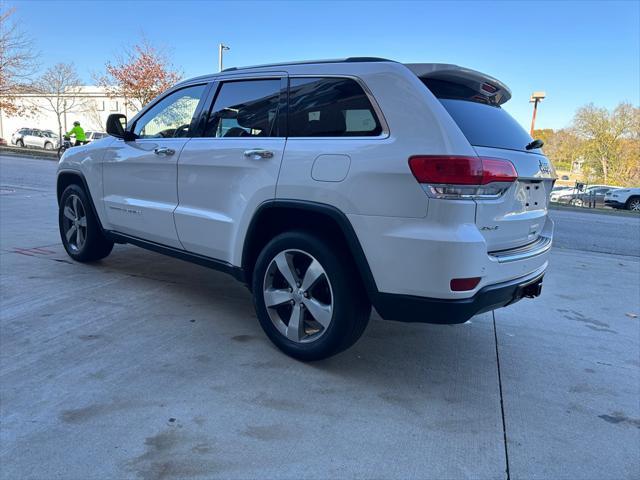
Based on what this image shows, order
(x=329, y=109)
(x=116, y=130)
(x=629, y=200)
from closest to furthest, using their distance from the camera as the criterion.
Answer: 1. (x=329, y=109)
2. (x=116, y=130)
3. (x=629, y=200)

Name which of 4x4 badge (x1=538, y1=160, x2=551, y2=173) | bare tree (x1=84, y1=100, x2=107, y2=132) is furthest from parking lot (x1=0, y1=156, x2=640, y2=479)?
bare tree (x1=84, y1=100, x2=107, y2=132)

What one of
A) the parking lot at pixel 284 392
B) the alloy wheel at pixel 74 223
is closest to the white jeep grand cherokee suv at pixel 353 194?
the parking lot at pixel 284 392

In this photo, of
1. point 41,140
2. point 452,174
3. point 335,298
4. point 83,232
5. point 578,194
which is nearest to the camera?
point 452,174

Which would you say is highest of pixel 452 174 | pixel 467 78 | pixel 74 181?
pixel 467 78

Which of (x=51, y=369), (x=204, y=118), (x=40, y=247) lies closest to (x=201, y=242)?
(x=204, y=118)

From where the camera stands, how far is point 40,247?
576 cm

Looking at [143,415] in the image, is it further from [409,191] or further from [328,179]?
[409,191]

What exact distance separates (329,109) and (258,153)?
57 cm

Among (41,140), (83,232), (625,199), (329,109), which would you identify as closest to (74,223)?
(83,232)

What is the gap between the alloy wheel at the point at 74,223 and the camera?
16.7 feet

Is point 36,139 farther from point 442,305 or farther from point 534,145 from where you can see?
point 442,305

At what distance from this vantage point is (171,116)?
4.17 metres

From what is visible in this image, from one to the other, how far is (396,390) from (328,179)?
4.39ft

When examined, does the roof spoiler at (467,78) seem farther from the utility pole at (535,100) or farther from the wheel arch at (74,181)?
the utility pole at (535,100)
